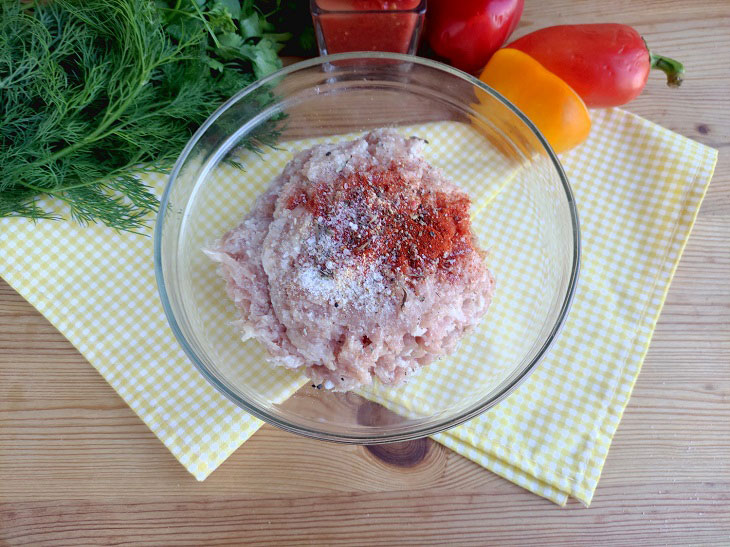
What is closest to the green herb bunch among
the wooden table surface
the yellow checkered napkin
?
the yellow checkered napkin

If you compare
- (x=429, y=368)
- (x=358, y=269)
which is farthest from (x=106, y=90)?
(x=429, y=368)

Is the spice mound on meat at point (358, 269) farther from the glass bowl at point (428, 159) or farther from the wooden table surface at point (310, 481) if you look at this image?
the wooden table surface at point (310, 481)

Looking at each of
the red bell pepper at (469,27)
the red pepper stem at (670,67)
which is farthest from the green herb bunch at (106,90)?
the red pepper stem at (670,67)

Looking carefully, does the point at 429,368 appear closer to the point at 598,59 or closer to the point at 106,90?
the point at 598,59

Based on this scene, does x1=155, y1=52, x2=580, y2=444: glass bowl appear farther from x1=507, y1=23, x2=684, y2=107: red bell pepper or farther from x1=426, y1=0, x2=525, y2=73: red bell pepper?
x1=507, y1=23, x2=684, y2=107: red bell pepper

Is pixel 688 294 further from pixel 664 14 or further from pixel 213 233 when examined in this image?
pixel 213 233

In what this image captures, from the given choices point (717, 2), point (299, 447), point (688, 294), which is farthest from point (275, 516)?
point (717, 2)

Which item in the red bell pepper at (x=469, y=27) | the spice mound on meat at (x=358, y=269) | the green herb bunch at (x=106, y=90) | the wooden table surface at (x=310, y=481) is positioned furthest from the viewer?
the red bell pepper at (x=469, y=27)
